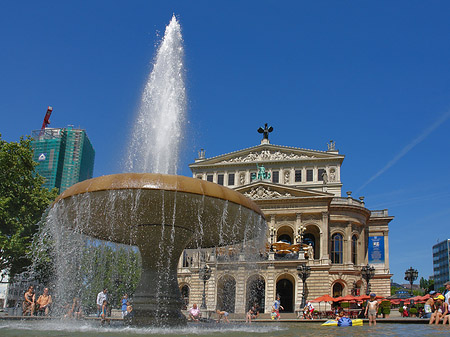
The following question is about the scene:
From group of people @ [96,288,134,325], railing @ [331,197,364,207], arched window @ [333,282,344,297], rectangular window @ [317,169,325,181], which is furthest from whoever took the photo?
rectangular window @ [317,169,325,181]

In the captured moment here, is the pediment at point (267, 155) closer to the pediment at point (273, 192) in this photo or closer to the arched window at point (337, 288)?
the pediment at point (273, 192)

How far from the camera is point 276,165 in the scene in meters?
54.5

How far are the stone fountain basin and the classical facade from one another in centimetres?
2138

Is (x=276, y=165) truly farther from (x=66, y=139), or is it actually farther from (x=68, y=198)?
(x=66, y=139)

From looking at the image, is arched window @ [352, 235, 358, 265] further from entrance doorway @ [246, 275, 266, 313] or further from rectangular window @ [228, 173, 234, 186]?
rectangular window @ [228, 173, 234, 186]

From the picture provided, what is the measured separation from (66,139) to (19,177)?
9270 centimetres

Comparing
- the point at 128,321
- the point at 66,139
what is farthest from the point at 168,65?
the point at 66,139

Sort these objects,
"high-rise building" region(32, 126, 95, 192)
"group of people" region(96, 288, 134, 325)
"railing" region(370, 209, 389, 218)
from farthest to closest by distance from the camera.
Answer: "high-rise building" region(32, 126, 95, 192) → "railing" region(370, 209, 389, 218) → "group of people" region(96, 288, 134, 325)

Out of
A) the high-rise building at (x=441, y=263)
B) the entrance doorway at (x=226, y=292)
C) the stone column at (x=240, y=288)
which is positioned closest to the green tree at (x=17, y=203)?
the stone column at (x=240, y=288)

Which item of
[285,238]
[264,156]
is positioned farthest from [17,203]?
[264,156]

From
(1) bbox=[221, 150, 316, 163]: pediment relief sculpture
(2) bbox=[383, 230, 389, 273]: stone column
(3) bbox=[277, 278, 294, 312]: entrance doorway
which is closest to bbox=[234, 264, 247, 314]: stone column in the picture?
(3) bbox=[277, 278, 294, 312]: entrance doorway

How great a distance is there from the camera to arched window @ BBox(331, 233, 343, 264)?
4812 cm

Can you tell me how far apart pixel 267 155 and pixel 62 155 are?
6973cm

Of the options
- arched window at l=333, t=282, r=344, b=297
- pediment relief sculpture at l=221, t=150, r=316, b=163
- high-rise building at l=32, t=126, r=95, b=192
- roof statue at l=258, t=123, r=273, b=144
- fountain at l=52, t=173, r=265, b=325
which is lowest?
arched window at l=333, t=282, r=344, b=297
